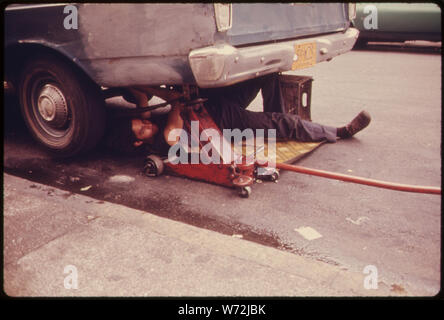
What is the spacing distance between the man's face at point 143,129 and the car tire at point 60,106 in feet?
0.91

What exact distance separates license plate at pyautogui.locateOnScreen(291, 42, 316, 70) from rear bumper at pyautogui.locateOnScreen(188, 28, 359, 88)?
0.05 m

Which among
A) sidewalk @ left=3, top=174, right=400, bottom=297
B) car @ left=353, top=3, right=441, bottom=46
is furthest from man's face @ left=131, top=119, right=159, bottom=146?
car @ left=353, top=3, right=441, bottom=46

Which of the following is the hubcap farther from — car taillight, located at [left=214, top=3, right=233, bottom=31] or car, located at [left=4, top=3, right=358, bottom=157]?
car taillight, located at [left=214, top=3, right=233, bottom=31]

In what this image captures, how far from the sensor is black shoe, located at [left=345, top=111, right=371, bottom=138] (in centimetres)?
391

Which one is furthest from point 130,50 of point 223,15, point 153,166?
point 153,166

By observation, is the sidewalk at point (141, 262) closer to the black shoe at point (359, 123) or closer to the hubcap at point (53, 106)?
the hubcap at point (53, 106)

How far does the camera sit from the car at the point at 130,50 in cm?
261

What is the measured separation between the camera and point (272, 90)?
412 cm

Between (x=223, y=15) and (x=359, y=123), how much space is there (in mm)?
1961

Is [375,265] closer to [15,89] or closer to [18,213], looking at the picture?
[18,213]

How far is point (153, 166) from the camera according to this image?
10.8ft

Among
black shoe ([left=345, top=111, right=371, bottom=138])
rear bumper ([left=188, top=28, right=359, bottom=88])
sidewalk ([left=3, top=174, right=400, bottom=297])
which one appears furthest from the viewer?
black shoe ([left=345, top=111, right=371, bottom=138])

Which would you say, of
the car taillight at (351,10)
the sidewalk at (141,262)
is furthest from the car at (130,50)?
the sidewalk at (141,262)
